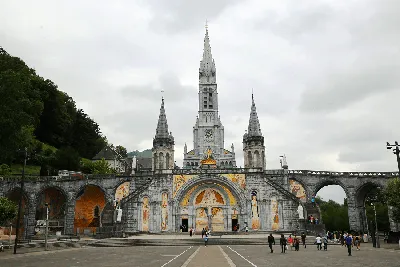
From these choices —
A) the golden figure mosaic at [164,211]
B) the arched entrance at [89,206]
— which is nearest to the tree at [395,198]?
the golden figure mosaic at [164,211]

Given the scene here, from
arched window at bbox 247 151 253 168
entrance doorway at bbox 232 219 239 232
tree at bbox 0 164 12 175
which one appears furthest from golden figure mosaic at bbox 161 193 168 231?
tree at bbox 0 164 12 175

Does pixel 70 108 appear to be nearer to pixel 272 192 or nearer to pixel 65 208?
pixel 65 208

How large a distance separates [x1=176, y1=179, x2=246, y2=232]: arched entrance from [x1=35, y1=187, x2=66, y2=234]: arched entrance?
56.0ft

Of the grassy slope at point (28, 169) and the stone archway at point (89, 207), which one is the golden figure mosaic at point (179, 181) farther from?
the grassy slope at point (28, 169)

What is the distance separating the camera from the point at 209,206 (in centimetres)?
4772

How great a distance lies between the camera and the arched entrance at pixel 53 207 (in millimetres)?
51125

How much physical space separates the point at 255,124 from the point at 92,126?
3767 cm

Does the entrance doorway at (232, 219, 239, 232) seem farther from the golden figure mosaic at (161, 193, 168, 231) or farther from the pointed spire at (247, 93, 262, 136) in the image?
the pointed spire at (247, 93, 262, 136)

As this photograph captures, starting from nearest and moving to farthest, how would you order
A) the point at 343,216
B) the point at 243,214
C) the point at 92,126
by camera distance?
the point at 243,214 < the point at 343,216 < the point at 92,126

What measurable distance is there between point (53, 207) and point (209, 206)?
22700 millimetres

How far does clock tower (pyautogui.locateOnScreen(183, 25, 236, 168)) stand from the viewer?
95.4 metres

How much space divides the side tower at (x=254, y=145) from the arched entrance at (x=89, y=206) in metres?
24.6

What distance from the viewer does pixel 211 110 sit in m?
100

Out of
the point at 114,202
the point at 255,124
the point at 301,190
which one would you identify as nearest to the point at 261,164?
the point at 255,124
